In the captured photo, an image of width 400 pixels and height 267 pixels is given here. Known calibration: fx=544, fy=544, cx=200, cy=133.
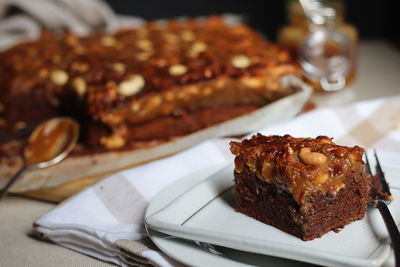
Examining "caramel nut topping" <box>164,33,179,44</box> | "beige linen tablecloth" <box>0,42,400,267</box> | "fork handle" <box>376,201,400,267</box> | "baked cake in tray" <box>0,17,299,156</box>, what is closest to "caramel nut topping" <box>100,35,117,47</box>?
"baked cake in tray" <box>0,17,299,156</box>

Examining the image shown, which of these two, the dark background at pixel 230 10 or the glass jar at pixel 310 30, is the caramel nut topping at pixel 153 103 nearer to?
the glass jar at pixel 310 30

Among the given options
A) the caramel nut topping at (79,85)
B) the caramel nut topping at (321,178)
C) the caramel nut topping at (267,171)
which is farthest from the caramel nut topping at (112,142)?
the caramel nut topping at (321,178)

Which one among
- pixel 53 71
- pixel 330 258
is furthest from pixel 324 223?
pixel 53 71

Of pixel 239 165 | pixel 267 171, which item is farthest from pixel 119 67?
pixel 267 171

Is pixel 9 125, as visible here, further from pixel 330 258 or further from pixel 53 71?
pixel 330 258

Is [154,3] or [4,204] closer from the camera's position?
[4,204]

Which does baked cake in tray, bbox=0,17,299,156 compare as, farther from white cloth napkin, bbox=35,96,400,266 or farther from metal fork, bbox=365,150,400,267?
metal fork, bbox=365,150,400,267

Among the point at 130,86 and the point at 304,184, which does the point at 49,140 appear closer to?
the point at 130,86
